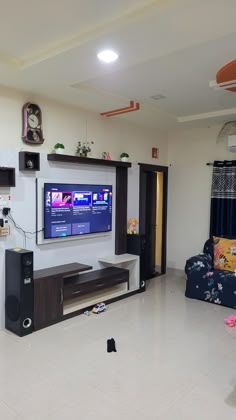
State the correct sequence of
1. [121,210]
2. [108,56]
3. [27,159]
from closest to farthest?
[108,56], [27,159], [121,210]

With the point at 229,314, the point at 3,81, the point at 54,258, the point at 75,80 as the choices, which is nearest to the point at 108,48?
the point at 75,80

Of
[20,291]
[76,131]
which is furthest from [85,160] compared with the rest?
[20,291]

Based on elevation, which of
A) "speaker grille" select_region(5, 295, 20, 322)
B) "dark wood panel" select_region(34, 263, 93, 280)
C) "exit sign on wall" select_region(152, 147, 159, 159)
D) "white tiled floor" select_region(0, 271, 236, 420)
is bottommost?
"white tiled floor" select_region(0, 271, 236, 420)

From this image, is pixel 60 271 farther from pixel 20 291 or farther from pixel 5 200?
pixel 5 200

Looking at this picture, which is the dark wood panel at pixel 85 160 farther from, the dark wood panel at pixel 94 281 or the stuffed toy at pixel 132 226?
the dark wood panel at pixel 94 281

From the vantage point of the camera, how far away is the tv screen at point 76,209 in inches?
162

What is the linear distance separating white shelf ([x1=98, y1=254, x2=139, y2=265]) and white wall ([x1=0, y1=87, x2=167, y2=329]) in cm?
10

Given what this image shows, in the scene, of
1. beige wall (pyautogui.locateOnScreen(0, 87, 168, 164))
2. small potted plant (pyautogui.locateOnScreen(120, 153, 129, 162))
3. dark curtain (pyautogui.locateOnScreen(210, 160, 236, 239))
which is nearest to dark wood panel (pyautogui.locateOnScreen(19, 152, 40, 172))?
beige wall (pyautogui.locateOnScreen(0, 87, 168, 164))

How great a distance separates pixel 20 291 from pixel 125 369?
134 cm

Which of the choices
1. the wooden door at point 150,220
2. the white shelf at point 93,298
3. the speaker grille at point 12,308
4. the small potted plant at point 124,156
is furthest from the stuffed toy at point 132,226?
the speaker grille at point 12,308

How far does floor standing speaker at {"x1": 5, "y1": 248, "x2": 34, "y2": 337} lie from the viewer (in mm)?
3508

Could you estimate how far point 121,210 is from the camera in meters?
5.16

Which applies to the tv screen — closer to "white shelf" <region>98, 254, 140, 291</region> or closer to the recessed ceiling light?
"white shelf" <region>98, 254, 140, 291</region>

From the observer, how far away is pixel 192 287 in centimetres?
488
